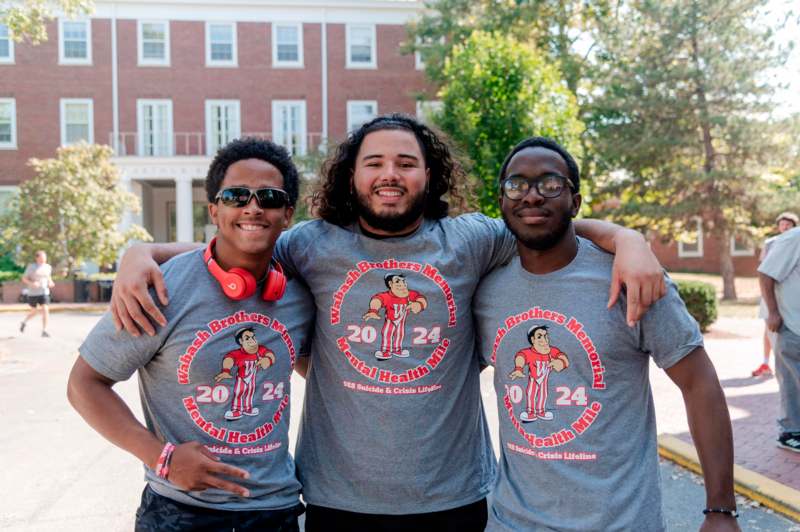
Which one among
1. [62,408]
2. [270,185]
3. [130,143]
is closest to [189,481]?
[270,185]

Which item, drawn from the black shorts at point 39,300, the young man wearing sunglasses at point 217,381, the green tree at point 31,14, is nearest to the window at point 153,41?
the green tree at point 31,14

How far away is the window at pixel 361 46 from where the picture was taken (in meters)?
29.0

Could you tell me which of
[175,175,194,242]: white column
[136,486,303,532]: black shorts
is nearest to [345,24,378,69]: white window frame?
[175,175,194,242]: white column

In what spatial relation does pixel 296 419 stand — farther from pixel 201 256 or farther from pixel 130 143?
pixel 130 143

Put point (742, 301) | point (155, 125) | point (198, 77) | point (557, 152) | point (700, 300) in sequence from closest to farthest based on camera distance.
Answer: point (557, 152), point (700, 300), point (742, 301), point (155, 125), point (198, 77)

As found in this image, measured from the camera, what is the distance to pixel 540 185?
238cm

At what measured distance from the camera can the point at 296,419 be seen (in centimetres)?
716

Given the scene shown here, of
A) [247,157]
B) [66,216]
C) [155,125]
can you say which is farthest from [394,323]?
[155,125]

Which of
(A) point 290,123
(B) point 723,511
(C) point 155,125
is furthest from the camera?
(A) point 290,123

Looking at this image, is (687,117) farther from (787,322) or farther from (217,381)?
(217,381)

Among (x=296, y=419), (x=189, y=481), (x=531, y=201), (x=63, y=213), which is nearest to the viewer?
(x=189, y=481)

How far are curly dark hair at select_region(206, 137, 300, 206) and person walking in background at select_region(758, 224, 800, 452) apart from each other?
5.01 m

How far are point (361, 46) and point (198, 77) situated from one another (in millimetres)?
7099

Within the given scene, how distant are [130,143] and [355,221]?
28.0 meters
